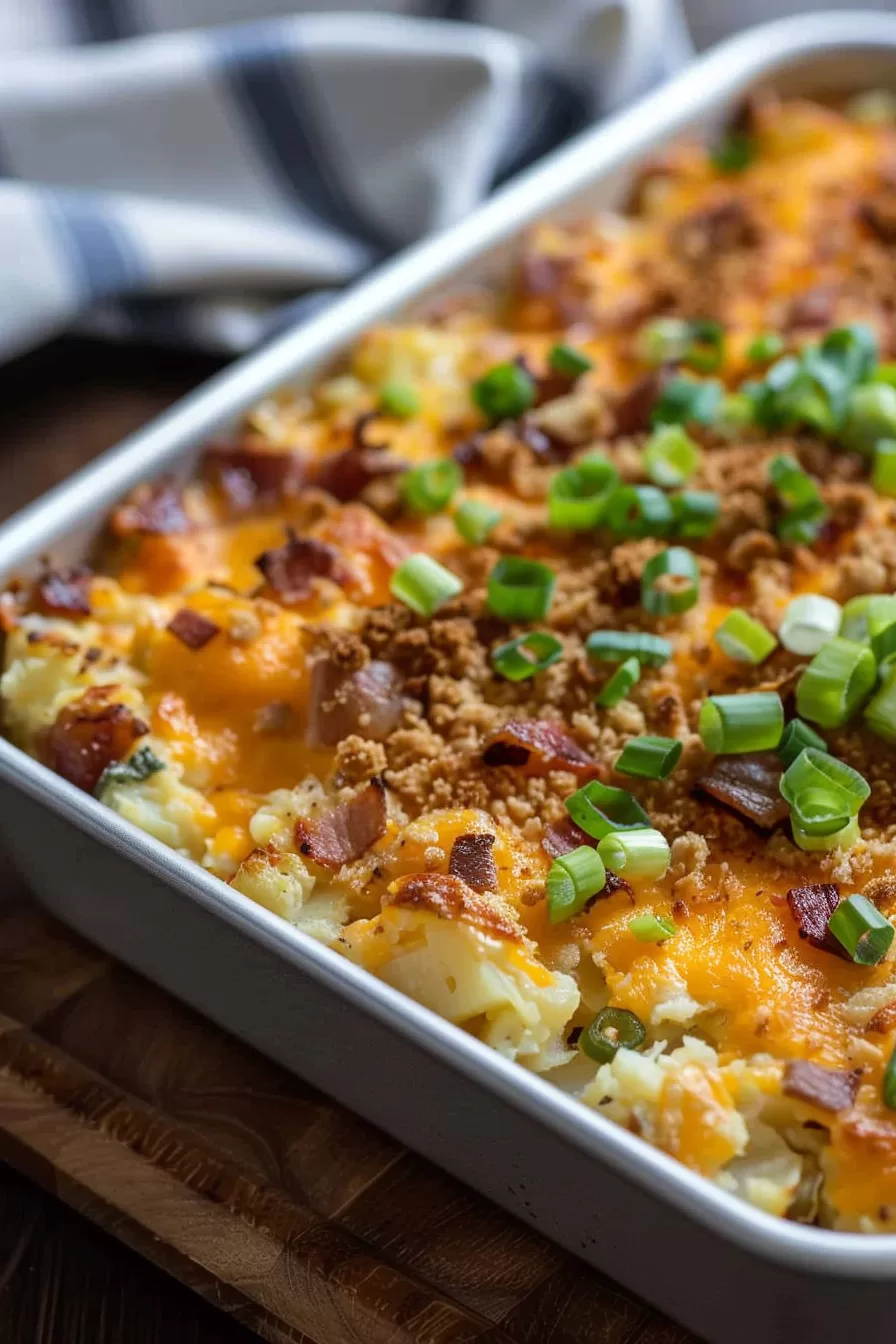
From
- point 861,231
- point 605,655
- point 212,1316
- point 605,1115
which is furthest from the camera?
point 861,231

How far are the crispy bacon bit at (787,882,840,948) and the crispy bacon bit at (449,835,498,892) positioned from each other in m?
0.41

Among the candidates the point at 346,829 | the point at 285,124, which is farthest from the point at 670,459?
the point at 285,124

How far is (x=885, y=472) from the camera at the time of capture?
289 centimetres

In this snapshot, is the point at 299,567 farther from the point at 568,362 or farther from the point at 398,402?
the point at 568,362

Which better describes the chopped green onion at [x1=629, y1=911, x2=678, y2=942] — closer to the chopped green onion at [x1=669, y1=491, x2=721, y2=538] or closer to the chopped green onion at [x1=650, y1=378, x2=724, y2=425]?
the chopped green onion at [x1=669, y1=491, x2=721, y2=538]

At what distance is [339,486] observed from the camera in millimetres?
2975

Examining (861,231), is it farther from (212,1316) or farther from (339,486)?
(212,1316)

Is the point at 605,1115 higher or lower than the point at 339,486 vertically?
lower

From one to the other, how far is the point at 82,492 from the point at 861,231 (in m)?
1.90

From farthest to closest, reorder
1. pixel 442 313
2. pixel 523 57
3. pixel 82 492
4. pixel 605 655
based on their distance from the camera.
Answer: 1. pixel 523 57
2. pixel 442 313
3. pixel 82 492
4. pixel 605 655

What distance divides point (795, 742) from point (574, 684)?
372 mm

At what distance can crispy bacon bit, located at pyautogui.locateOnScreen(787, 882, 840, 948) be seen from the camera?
7.00 feet

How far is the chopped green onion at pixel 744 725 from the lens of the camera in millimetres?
2375

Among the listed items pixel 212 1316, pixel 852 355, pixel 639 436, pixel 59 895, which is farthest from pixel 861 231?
pixel 212 1316
